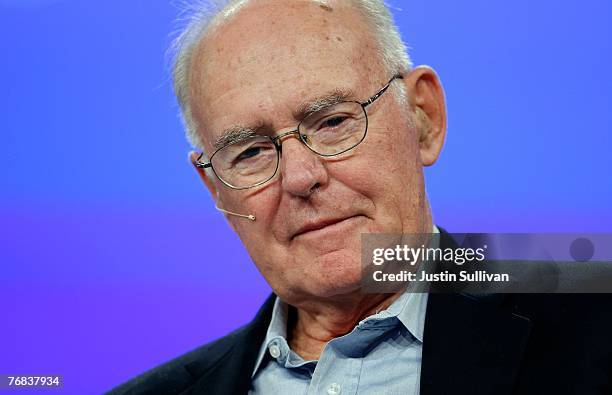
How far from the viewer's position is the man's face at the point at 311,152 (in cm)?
230

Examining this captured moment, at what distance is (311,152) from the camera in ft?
7.61

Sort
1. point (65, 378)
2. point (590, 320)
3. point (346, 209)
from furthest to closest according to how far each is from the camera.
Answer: point (65, 378), point (346, 209), point (590, 320)

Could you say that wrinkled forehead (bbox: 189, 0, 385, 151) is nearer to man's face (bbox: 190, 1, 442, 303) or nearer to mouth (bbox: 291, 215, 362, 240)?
man's face (bbox: 190, 1, 442, 303)

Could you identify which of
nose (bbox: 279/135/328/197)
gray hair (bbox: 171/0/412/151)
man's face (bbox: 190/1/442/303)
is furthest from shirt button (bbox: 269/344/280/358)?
gray hair (bbox: 171/0/412/151)

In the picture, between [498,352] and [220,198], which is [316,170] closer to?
[220,198]

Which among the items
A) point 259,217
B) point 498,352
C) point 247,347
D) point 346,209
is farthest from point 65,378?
point 498,352

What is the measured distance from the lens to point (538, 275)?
2.36 m

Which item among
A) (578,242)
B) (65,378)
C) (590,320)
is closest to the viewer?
(590,320)

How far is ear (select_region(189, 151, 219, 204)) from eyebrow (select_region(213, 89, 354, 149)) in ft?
0.95

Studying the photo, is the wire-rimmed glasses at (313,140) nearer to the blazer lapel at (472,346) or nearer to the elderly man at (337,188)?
the elderly man at (337,188)

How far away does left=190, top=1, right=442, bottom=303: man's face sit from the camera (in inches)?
90.6

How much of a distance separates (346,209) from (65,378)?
132cm

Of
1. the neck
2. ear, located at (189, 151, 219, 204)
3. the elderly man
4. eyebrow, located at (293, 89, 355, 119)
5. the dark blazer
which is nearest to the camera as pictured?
the dark blazer

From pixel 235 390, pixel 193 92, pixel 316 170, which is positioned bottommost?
pixel 235 390
